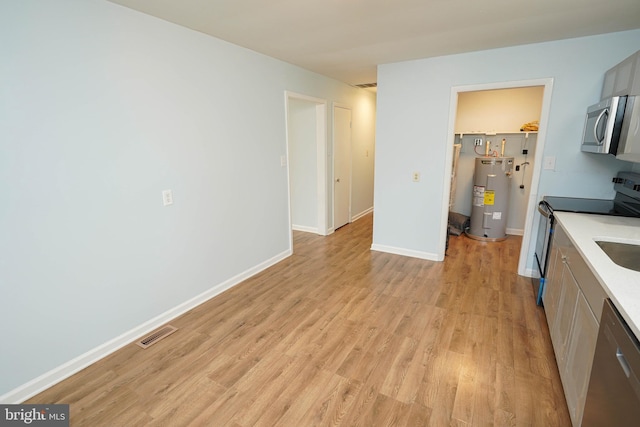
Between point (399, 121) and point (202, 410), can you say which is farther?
point (399, 121)

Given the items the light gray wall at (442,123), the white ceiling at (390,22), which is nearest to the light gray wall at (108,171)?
the white ceiling at (390,22)

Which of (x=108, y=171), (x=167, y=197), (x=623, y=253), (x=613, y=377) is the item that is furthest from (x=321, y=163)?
(x=613, y=377)

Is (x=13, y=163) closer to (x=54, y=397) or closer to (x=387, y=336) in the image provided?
(x=54, y=397)

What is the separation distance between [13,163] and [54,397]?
54.9 inches

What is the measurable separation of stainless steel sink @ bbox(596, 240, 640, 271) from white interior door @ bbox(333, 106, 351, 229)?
141 inches

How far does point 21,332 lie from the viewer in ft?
5.99

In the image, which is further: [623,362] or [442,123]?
[442,123]

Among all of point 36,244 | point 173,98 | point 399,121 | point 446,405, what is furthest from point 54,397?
point 399,121

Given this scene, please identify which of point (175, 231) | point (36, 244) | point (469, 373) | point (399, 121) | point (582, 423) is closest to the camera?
point (582, 423)

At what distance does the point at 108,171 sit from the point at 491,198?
4554mm

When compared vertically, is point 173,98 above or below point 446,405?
above

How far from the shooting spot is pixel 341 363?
2.14m

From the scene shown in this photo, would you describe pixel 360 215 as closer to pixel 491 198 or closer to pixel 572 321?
pixel 491 198

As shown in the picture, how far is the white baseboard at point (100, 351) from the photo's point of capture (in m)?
1.86
